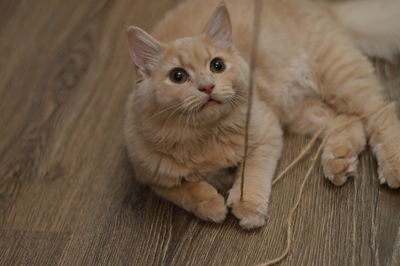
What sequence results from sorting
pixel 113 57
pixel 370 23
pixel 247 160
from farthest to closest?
pixel 113 57 → pixel 370 23 → pixel 247 160

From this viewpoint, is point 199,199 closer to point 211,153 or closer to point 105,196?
point 211,153

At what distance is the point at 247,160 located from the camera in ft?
5.53

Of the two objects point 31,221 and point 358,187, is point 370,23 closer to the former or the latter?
point 358,187

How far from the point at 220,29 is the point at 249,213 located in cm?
61

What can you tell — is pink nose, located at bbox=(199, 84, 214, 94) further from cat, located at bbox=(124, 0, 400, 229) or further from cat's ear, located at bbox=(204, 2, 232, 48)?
cat's ear, located at bbox=(204, 2, 232, 48)

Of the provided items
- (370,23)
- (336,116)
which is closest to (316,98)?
(336,116)

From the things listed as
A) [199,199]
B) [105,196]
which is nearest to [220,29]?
[199,199]

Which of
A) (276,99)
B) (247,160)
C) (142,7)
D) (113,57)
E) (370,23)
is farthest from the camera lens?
(142,7)

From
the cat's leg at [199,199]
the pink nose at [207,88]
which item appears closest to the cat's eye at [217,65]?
the pink nose at [207,88]

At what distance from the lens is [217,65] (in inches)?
59.0

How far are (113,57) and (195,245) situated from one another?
1231mm

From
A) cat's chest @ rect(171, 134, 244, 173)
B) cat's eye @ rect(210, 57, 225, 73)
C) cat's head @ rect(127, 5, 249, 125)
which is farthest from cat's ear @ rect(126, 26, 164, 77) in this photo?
cat's chest @ rect(171, 134, 244, 173)

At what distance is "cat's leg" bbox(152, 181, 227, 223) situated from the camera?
158 centimetres

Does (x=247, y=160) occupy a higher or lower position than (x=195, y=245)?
higher
